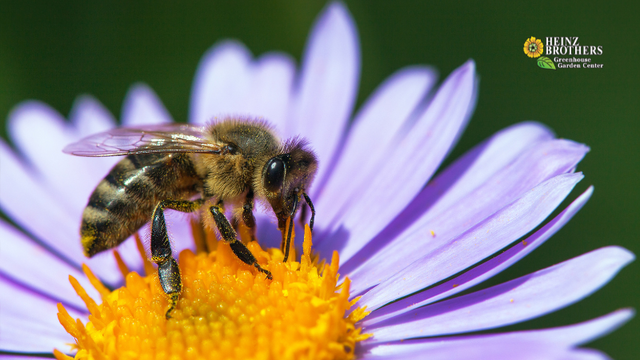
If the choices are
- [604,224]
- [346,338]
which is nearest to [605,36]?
[604,224]

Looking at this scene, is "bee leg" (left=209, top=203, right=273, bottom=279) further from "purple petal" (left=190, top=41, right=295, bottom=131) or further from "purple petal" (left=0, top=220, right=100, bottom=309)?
"purple petal" (left=190, top=41, right=295, bottom=131)

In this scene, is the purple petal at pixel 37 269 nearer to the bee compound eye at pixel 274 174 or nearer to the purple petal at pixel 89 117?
the purple petal at pixel 89 117

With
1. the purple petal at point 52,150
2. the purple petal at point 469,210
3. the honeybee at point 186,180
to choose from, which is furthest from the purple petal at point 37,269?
the purple petal at point 469,210

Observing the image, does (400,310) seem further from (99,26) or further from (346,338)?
(99,26)

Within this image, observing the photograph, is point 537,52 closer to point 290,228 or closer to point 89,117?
point 290,228

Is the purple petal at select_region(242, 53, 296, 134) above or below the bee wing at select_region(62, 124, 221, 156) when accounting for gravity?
above

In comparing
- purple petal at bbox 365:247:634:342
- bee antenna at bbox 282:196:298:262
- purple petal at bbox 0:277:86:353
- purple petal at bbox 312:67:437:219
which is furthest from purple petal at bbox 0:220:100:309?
purple petal at bbox 365:247:634:342
